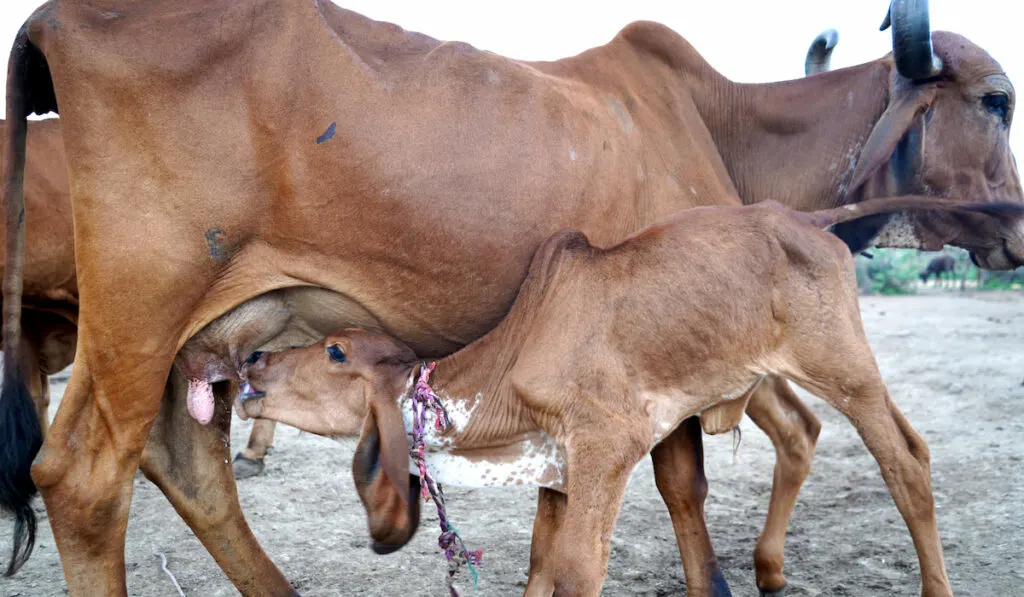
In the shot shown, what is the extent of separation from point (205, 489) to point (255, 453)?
8.23 ft

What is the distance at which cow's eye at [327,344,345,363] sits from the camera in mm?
3646

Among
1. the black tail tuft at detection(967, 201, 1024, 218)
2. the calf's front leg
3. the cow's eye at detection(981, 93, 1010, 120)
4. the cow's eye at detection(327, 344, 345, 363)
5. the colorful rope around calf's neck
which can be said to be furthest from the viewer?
the cow's eye at detection(981, 93, 1010, 120)

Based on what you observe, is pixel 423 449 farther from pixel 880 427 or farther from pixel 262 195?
pixel 880 427

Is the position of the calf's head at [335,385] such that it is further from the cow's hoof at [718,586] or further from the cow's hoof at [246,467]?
the cow's hoof at [246,467]

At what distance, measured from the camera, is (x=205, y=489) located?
4.17 meters

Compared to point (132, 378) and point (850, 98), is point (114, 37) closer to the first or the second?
point (132, 378)

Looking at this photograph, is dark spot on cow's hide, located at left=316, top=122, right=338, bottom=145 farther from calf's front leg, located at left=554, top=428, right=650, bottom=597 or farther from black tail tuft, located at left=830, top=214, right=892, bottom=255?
black tail tuft, located at left=830, top=214, right=892, bottom=255

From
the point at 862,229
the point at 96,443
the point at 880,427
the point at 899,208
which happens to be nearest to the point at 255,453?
the point at 96,443

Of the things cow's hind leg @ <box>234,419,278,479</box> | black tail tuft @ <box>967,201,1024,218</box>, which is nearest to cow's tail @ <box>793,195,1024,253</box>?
black tail tuft @ <box>967,201,1024,218</box>

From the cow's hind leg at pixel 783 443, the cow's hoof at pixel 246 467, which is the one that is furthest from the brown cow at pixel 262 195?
the cow's hoof at pixel 246 467

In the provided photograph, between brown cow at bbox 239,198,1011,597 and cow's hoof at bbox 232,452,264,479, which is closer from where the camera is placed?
brown cow at bbox 239,198,1011,597

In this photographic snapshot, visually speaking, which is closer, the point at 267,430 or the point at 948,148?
the point at 948,148

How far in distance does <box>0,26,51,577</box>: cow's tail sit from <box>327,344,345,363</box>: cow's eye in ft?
4.21

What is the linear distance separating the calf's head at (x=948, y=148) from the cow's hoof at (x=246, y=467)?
169 inches
